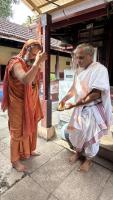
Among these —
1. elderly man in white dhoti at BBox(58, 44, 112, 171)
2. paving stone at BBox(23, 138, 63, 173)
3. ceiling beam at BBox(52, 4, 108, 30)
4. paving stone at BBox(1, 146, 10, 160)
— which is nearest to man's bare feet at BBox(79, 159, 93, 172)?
elderly man in white dhoti at BBox(58, 44, 112, 171)

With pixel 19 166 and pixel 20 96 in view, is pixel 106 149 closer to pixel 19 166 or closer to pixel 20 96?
pixel 19 166

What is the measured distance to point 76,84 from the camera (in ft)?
7.09

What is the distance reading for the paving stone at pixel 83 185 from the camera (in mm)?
1840

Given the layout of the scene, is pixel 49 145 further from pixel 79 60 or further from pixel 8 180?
pixel 79 60

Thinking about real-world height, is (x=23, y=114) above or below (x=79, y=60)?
below

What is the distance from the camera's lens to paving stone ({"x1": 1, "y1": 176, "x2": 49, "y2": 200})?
180cm

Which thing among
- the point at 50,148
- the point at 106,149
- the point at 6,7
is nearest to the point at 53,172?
the point at 50,148

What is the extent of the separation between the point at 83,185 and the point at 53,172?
0.44 metres

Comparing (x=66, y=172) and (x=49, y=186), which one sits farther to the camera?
(x=66, y=172)

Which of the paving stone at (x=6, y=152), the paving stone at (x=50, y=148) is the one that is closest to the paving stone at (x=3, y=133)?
the paving stone at (x=6, y=152)

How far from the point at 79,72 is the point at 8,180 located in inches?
65.4

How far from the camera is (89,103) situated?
1.99m

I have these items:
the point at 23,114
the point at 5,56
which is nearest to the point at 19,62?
the point at 23,114

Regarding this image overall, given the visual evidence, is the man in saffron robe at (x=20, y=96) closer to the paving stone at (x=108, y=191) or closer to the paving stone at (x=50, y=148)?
the paving stone at (x=50, y=148)
